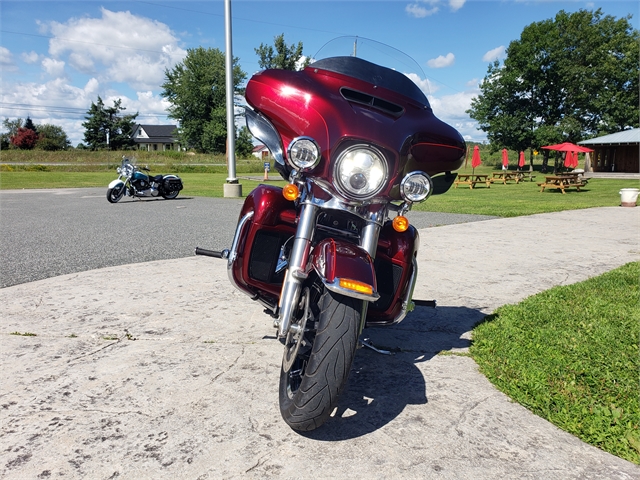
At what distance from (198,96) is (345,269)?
236 feet

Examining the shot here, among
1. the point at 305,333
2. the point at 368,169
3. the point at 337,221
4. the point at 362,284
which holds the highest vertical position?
the point at 368,169

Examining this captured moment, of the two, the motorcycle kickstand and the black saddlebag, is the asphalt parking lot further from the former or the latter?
the motorcycle kickstand

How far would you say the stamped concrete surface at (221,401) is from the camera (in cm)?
210

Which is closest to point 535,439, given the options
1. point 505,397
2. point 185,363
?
point 505,397

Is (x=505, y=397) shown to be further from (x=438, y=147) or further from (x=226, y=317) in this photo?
(x=226, y=317)

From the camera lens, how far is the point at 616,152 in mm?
44031

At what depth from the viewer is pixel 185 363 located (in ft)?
10.2

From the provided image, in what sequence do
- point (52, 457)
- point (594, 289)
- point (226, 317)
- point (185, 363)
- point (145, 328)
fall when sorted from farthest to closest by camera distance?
point (594, 289)
point (226, 317)
point (145, 328)
point (185, 363)
point (52, 457)

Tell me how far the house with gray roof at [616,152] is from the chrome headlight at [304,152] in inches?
1696

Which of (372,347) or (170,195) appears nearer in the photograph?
(372,347)

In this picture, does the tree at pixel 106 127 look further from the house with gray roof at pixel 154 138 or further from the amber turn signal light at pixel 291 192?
the amber turn signal light at pixel 291 192

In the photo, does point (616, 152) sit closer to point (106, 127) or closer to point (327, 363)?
point (327, 363)

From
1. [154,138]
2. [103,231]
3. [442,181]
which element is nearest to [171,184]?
[103,231]

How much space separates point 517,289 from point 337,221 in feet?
9.65
